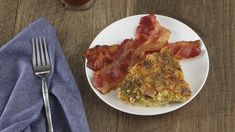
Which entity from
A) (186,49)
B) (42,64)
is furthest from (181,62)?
(42,64)

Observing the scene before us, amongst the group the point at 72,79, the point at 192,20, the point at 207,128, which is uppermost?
the point at 192,20

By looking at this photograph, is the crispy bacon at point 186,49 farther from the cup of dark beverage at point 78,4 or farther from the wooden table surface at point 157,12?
the cup of dark beverage at point 78,4

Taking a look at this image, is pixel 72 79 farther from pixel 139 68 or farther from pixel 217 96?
pixel 217 96

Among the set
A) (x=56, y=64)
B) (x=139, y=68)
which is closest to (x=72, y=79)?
(x=56, y=64)

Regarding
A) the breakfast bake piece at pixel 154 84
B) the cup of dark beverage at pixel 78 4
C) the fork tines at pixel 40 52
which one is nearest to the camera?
the breakfast bake piece at pixel 154 84

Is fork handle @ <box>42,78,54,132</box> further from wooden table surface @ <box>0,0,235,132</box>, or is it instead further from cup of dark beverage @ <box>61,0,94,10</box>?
cup of dark beverage @ <box>61,0,94,10</box>

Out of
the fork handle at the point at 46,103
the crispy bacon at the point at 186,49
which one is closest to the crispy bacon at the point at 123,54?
the crispy bacon at the point at 186,49

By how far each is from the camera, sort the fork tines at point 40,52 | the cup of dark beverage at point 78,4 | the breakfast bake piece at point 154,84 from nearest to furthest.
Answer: the breakfast bake piece at point 154,84, the fork tines at point 40,52, the cup of dark beverage at point 78,4
